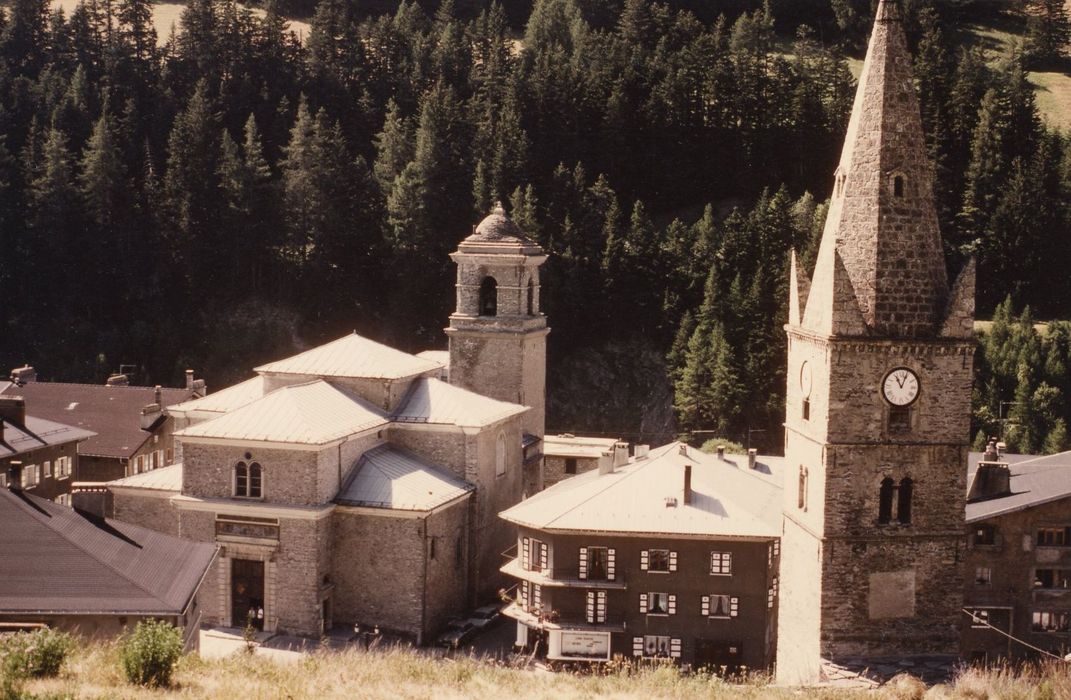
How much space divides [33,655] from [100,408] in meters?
38.6

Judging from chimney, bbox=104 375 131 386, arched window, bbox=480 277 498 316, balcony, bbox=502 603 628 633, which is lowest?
balcony, bbox=502 603 628 633

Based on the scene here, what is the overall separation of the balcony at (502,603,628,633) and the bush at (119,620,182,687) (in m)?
18.9

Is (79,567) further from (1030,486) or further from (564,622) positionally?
A: (1030,486)

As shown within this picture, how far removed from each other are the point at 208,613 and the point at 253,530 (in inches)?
124

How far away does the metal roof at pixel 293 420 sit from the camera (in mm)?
35688

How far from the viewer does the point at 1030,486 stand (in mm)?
38844

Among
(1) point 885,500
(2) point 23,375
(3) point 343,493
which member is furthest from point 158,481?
(1) point 885,500

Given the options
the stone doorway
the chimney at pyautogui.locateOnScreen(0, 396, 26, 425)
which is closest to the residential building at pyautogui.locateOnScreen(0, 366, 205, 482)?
the chimney at pyautogui.locateOnScreen(0, 396, 26, 425)

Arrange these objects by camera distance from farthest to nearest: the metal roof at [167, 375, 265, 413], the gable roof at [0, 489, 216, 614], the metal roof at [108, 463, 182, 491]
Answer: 1. the metal roof at [167, 375, 265, 413]
2. the metal roof at [108, 463, 182, 491]
3. the gable roof at [0, 489, 216, 614]

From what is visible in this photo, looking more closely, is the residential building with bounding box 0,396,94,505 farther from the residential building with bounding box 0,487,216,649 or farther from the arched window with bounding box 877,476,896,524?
the arched window with bounding box 877,476,896,524

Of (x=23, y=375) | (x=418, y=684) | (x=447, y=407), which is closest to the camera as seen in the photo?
(x=418, y=684)

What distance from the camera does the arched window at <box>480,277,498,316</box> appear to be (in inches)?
1841

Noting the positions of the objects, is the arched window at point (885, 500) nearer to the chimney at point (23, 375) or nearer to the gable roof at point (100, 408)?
the gable roof at point (100, 408)

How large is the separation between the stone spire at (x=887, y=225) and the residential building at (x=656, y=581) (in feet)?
35.2
